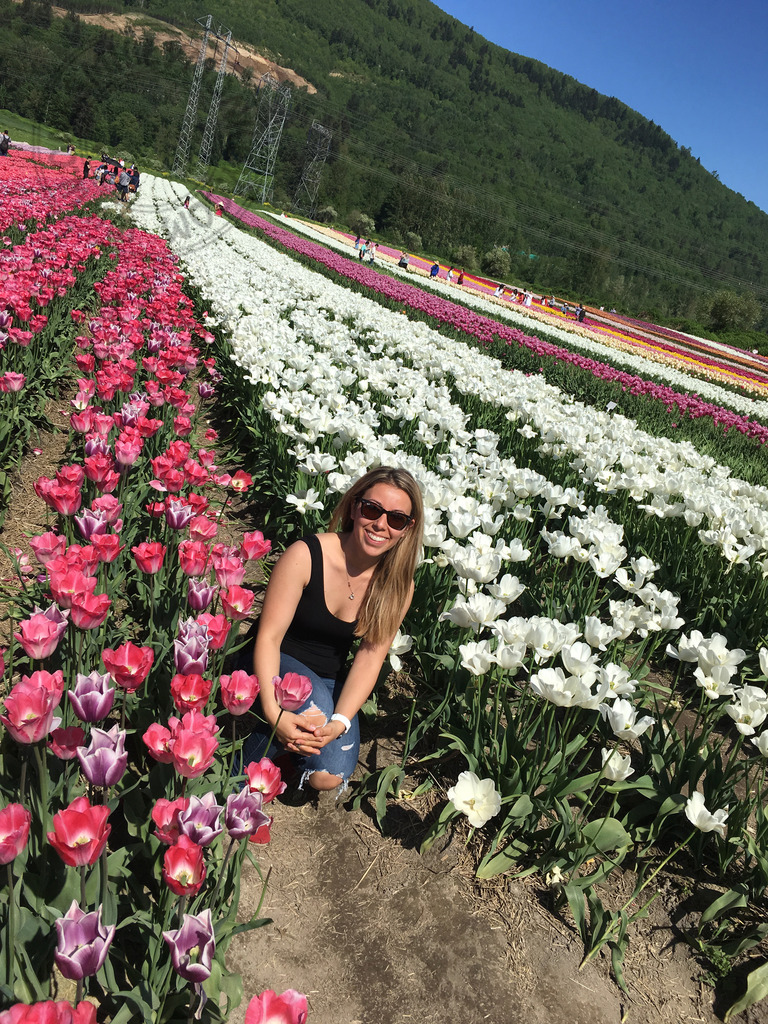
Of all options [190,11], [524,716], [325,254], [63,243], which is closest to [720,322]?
[325,254]

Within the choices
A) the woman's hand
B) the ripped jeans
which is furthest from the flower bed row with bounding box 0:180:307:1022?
the woman's hand

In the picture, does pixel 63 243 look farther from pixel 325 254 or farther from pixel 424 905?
pixel 325 254

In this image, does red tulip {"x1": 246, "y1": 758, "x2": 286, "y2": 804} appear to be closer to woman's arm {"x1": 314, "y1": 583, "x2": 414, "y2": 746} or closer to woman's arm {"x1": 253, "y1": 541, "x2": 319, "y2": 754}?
woman's arm {"x1": 253, "y1": 541, "x2": 319, "y2": 754}

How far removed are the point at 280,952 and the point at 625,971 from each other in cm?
118

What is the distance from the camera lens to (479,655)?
93.8 inches

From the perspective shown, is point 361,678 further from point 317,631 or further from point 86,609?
point 86,609

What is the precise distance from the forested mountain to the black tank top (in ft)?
236

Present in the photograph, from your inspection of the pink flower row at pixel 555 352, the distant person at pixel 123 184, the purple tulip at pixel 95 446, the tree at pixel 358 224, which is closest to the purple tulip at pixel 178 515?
the purple tulip at pixel 95 446

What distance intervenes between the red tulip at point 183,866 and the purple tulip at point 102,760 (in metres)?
0.22

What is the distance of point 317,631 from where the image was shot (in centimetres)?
286

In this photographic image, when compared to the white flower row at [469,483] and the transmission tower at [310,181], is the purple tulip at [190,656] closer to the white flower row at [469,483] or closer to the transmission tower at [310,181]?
the white flower row at [469,483]

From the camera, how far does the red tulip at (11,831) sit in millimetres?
1277

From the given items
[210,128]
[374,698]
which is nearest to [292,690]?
[374,698]

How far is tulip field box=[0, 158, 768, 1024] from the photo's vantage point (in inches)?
62.0
